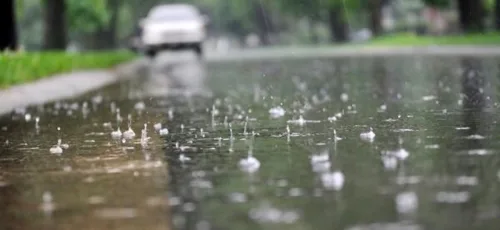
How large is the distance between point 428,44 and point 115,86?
903 inches

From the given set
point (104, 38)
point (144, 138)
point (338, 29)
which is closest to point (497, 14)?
point (104, 38)

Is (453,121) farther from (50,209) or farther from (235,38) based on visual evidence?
(235,38)

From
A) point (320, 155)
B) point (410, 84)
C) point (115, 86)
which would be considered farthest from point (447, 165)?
point (115, 86)

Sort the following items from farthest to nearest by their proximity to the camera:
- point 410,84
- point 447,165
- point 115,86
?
point 115,86, point 410,84, point 447,165

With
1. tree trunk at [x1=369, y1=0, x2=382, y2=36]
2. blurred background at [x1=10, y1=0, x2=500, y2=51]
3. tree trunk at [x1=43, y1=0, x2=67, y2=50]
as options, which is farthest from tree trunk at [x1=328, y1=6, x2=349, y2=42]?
tree trunk at [x1=43, y1=0, x2=67, y2=50]

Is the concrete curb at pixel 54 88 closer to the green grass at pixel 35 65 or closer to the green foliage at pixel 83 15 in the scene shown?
the green grass at pixel 35 65

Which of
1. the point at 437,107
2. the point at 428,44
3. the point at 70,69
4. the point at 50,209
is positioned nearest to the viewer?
the point at 50,209

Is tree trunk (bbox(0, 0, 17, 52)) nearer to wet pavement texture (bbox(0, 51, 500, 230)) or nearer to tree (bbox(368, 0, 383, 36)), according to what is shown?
wet pavement texture (bbox(0, 51, 500, 230))

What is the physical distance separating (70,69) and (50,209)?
68.2 feet

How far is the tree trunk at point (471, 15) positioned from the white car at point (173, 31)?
1098 cm

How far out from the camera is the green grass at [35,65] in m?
18.7

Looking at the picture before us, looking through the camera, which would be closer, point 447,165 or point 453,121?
point 447,165

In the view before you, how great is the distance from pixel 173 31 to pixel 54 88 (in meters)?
22.7

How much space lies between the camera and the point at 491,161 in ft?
22.9
